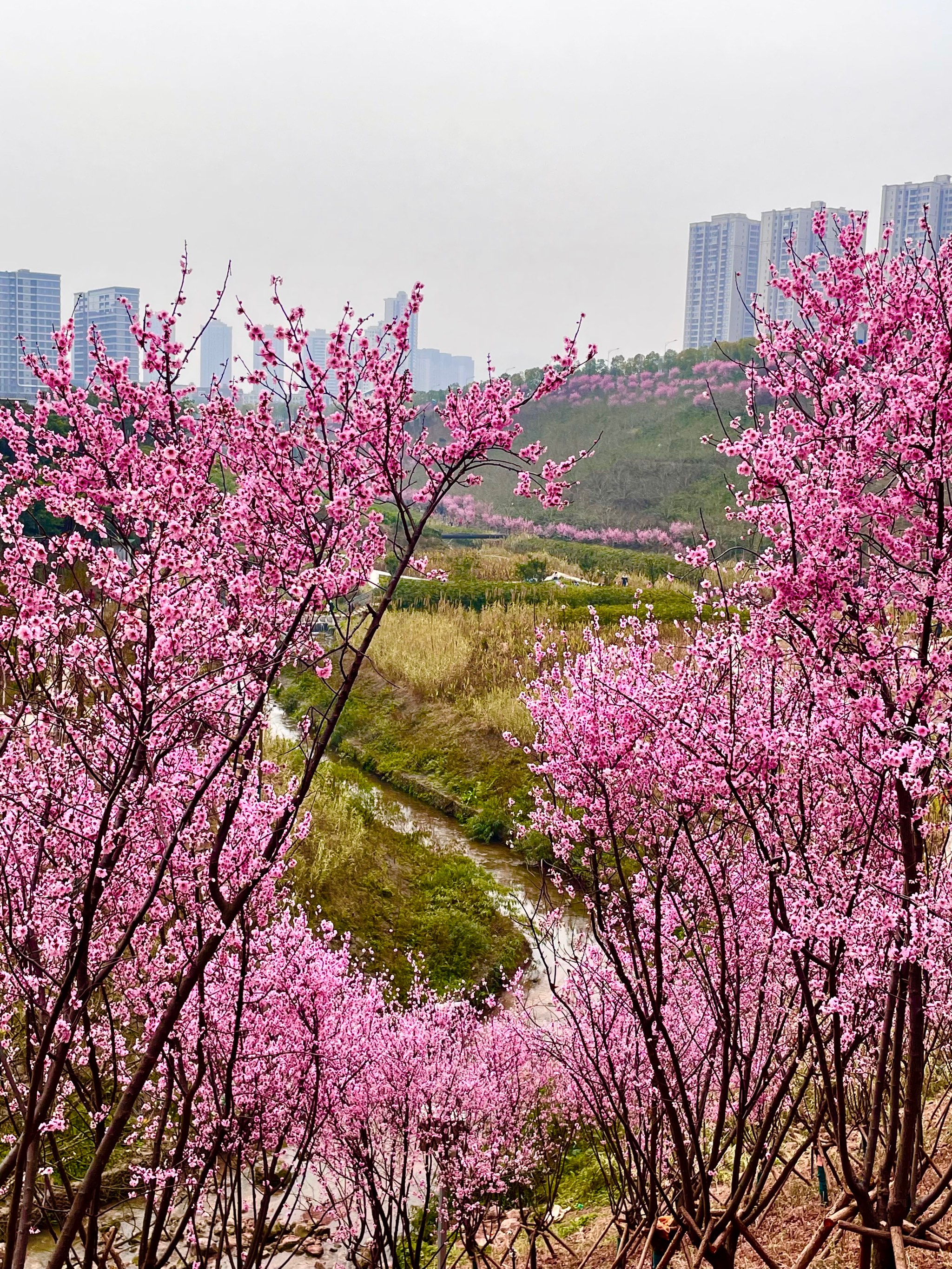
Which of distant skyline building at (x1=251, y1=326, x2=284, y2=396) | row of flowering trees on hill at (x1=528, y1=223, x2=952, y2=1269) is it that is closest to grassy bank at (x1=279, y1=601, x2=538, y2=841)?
row of flowering trees on hill at (x1=528, y1=223, x2=952, y2=1269)

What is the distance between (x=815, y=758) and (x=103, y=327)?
2553 cm

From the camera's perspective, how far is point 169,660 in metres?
2.62

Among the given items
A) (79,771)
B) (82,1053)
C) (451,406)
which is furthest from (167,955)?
(451,406)

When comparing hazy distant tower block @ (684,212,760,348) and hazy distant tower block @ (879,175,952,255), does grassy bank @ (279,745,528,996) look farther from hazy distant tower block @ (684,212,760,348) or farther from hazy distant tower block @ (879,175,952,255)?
hazy distant tower block @ (684,212,760,348)

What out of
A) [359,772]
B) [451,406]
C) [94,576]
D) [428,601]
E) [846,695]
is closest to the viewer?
[94,576]

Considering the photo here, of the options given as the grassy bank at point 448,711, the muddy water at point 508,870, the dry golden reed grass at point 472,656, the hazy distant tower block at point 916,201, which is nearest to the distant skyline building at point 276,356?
the muddy water at point 508,870

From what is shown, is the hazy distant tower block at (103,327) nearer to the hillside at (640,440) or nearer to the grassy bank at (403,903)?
the grassy bank at (403,903)

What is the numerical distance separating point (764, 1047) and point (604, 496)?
3674cm

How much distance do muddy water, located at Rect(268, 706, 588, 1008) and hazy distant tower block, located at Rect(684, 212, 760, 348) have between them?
8044cm

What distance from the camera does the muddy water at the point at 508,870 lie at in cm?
882

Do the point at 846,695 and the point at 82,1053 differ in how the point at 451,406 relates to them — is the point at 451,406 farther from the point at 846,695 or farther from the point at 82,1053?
the point at 82,1053

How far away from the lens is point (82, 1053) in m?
3.56

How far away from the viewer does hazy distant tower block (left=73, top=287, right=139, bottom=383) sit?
126 inches

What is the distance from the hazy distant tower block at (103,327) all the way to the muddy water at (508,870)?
4.21m
